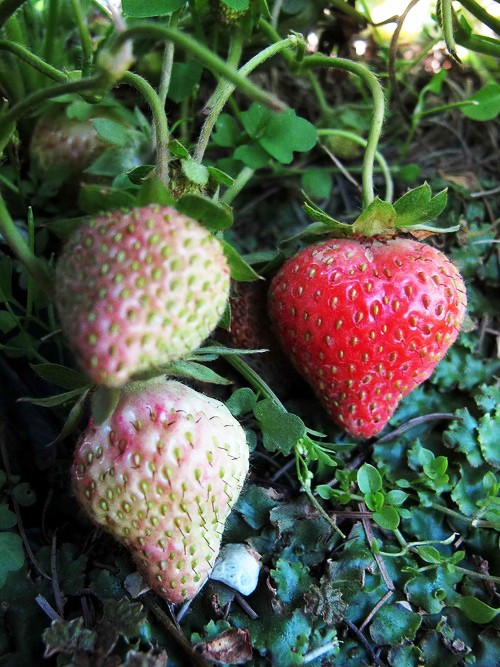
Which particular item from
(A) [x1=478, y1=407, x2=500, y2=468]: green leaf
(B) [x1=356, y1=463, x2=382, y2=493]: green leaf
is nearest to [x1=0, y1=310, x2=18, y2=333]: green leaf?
(B) [x1=356, y1=463, x2=382, y2=493]: green leaf

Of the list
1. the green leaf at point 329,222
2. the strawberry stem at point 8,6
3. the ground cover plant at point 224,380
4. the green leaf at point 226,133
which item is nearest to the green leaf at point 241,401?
the ground cover plant at point 224,380

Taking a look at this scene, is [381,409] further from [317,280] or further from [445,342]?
[317,280]

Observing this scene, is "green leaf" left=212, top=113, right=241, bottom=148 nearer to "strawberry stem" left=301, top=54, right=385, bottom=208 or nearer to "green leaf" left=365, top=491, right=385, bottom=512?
"strawberry stem" left=301, top=54, right=385, bottom=208

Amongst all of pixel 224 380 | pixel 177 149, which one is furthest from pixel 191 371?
pixel 177 149

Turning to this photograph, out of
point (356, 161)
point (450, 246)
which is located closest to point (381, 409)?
point (450, 246)

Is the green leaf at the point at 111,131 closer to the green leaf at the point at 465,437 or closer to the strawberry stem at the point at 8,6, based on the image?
the strawberry stem at the point at 8,6

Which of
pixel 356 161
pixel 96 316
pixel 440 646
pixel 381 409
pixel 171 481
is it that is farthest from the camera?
pixel 356 161
